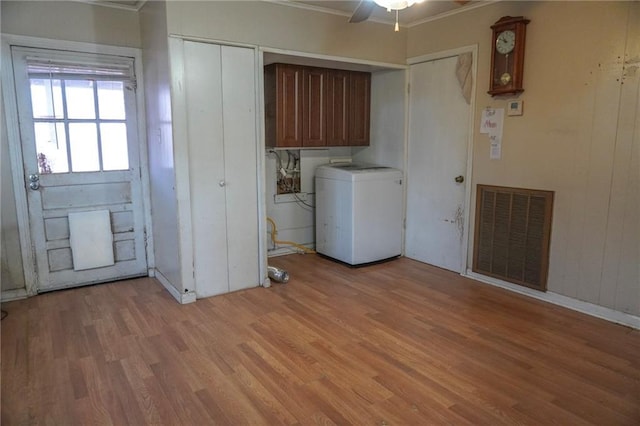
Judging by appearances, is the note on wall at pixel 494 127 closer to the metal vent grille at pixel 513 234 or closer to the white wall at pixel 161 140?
the metal vent grille at pixel 513 234

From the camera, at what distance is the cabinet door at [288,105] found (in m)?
4.07

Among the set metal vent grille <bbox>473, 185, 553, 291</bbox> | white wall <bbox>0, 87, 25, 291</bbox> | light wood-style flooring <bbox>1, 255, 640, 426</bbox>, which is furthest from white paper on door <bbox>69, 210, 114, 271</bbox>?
metal vent grille <bbox>473, 185, 553, 291</bbox>

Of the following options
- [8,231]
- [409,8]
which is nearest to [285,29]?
[409,8]

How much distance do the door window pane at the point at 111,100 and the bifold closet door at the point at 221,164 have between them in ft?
3.15

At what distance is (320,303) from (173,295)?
4.02 feet

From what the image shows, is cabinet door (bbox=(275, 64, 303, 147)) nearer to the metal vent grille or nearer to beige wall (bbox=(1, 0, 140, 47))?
beige wall (bbox=(1, 0, 140, 47))

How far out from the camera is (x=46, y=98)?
3.42 metres

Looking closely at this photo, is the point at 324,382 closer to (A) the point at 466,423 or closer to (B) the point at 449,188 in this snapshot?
(A) the point at 466,423

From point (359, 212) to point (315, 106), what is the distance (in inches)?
46.5

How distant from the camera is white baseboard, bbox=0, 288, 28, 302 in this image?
3.37 metres

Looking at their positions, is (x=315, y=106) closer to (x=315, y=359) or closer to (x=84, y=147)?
(x=84, y=147)

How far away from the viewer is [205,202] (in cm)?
336

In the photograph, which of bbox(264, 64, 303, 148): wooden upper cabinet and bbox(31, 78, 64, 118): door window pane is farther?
bbox(264, 64, 303, 148): wooden upper cabinet

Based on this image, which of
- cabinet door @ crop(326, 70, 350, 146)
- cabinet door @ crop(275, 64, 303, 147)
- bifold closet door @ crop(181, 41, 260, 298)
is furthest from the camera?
cabinet door @ crop(326, 70, 350, 146)
